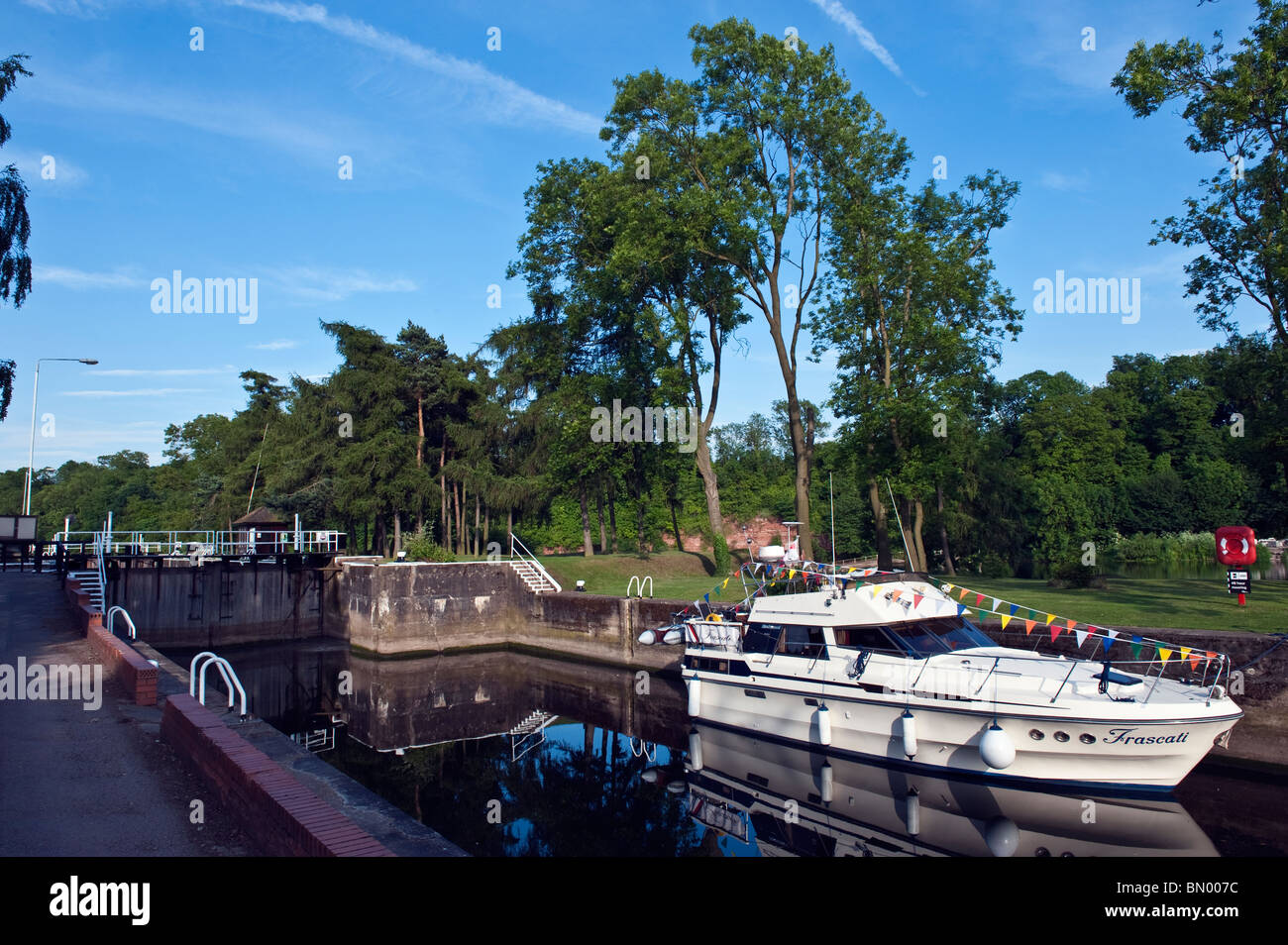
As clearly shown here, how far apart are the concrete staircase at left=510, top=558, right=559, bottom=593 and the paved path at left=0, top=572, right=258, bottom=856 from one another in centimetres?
1828

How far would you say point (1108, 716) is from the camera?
11984 mm

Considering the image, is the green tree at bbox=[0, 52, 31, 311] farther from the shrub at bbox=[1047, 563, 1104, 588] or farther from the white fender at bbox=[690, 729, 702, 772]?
the shrub at bbox=[1047, 563, 1104, 588]

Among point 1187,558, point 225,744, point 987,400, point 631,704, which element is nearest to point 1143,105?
point 631,704

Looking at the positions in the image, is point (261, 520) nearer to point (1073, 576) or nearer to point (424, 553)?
point (424, 553)

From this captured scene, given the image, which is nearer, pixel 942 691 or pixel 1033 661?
pixel 942 691

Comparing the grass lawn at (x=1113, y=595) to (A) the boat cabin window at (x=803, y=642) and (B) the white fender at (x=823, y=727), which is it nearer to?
(A) the boat cabin window at (x=803, y=642)

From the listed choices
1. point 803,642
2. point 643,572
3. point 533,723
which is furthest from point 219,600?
point 803,642

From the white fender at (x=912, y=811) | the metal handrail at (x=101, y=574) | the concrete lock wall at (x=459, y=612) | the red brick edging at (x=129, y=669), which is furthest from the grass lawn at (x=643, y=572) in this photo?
the red brick edging at (x=129, y=669)

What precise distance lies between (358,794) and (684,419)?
26690 mm

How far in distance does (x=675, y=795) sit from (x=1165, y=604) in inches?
524

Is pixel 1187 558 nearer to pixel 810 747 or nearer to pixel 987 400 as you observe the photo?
pixel 987 400

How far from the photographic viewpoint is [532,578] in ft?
103

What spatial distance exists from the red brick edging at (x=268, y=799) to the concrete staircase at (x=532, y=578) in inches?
840
